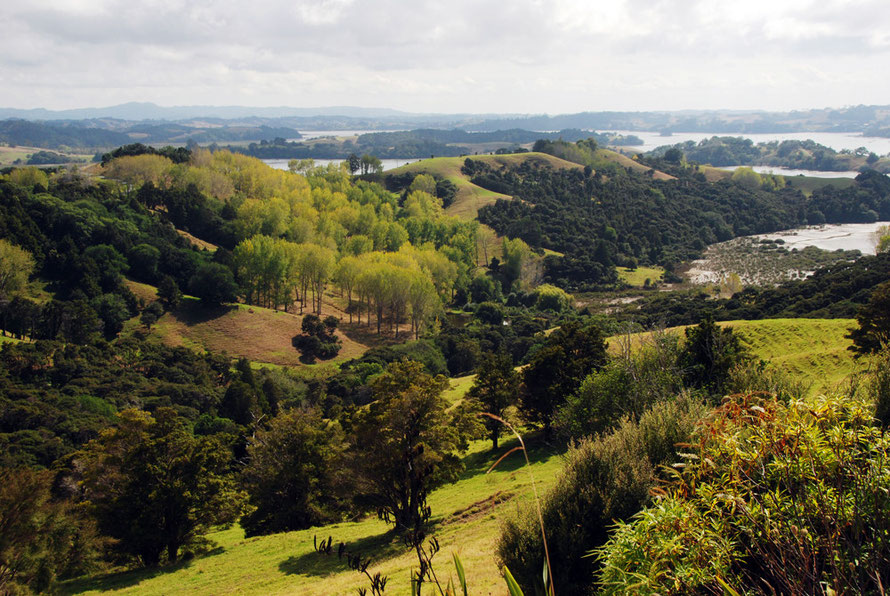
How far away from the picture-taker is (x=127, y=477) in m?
24.1

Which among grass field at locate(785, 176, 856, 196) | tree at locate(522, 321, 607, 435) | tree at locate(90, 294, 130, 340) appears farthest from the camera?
grass field at locate(785, 176, 856, 196)

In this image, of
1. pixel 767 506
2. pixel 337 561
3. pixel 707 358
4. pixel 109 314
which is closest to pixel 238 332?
pixel 109 314

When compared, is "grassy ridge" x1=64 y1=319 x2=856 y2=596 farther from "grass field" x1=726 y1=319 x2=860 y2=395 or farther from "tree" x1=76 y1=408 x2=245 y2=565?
"grass field" x1=726 y1=319 x2=860 y2=395

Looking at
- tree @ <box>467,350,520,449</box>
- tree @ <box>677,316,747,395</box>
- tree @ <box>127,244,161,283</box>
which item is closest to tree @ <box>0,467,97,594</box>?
tree @ <box>467,350,520,449</box>

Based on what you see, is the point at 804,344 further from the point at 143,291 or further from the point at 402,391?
the point at 143,291

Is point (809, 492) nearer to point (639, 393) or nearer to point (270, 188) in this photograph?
point (639, 393)

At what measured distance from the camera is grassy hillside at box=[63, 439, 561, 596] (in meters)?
17.7

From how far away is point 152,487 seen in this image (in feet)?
79.6

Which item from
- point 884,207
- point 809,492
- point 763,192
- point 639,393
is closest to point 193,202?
point 639,393

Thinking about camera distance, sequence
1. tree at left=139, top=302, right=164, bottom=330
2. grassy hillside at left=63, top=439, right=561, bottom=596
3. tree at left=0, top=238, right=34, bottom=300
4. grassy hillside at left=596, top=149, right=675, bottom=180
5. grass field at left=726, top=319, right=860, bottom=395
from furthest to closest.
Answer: grassy hillside at left=596, top=149, right=675, bottom=180
tree at left=139, top=302, right=164, bottom=330
tree at left=0, top=238, right=34, bottom=300
grass field at left=726, top=319, right=860, bottom=395
grassy hillside at left=63, top=439, right=561, bottom=596

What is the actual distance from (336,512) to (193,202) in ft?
269

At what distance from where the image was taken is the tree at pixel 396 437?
22.6 meters

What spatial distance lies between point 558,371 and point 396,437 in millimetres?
16090

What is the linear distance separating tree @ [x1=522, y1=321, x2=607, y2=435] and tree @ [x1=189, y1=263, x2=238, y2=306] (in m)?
50.3
